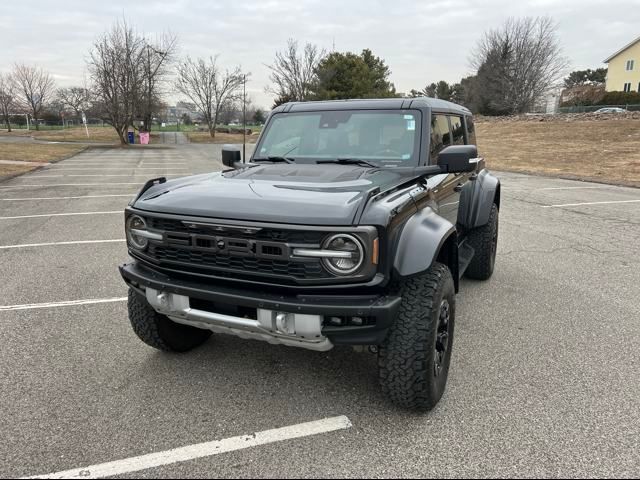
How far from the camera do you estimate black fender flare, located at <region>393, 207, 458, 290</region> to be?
2391mm

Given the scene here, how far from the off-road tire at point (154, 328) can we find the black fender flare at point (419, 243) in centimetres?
165

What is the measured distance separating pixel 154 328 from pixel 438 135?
2.58m

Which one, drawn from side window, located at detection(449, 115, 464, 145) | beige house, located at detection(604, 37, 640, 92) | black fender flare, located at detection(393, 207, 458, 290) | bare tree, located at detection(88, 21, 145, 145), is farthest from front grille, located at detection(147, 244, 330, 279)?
beige house, located at detection(604, 37, 640, 92)

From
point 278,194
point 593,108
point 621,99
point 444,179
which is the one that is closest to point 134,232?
point 278,194

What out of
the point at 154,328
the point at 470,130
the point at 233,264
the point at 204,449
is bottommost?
the point at 204,449

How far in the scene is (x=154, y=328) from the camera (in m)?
3.08

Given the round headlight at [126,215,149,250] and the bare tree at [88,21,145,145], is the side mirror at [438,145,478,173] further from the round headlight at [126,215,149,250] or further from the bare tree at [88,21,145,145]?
the bare tree at [88,21,145,145]

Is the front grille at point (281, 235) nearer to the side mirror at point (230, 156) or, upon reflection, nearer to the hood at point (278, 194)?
the hood at point (278, 194)

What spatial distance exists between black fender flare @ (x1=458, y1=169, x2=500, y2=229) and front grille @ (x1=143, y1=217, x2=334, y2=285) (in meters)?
2.38

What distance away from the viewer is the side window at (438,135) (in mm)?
3576

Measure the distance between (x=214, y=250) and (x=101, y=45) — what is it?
35.3m

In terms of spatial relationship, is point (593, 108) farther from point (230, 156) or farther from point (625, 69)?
point (230, 156)

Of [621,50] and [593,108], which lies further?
[621,50]

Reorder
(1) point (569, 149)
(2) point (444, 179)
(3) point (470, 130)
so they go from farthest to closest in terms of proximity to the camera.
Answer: (1) point (569, 149) < (3) point (470, 130) < (2) point (444, 179)
